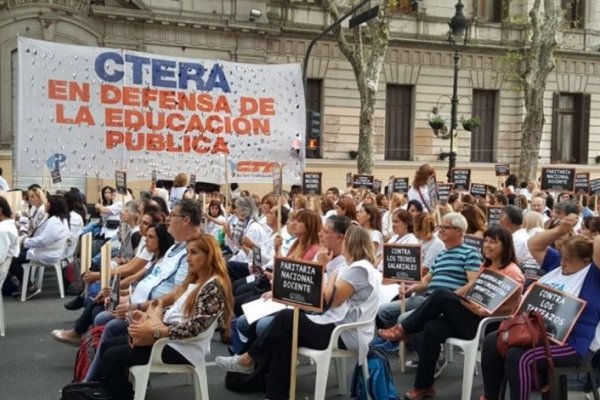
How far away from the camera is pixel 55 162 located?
12266mm

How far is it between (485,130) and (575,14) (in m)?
7.05

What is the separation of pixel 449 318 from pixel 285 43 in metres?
22.5

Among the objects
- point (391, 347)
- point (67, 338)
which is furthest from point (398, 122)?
point (67, 338)

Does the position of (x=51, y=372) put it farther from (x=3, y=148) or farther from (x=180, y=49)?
(x=180, y=49)

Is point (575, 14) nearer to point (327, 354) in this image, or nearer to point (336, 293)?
point (336, 293)

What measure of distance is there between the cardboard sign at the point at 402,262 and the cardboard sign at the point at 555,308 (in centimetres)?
149

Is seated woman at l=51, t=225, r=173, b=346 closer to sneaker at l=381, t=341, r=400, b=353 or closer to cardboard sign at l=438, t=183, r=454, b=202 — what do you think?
sneaker at l=381, t=341, r=400, b=353

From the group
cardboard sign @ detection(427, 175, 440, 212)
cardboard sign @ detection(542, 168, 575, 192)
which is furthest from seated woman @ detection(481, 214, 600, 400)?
cardboard sign @ detection(542, 168, 575, 192)

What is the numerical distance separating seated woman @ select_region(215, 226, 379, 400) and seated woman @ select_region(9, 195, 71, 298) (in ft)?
17.3

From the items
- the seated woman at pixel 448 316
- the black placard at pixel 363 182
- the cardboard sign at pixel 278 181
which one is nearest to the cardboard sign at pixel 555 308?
the seated woman at pixel 448 316

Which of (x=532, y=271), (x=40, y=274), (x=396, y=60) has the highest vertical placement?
(x=396, y=60)

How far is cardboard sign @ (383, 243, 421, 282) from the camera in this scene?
6.61 meters

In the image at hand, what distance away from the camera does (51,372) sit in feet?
22.4

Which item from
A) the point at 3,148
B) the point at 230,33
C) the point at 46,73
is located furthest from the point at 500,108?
the point at 46,73
